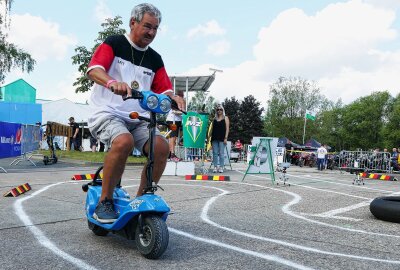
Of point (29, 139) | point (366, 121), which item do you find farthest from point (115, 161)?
point (366, 121)

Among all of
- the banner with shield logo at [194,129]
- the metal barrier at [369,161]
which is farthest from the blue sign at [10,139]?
the metal barrier at [369,161]

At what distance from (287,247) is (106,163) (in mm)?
1827

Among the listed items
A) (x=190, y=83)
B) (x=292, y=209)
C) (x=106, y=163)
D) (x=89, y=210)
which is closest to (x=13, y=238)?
(x=89, y=210)

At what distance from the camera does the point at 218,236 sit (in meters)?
4.30

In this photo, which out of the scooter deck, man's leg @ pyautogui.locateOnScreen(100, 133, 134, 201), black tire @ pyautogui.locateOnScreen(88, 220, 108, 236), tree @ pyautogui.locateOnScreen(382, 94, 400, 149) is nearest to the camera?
the scooter deck

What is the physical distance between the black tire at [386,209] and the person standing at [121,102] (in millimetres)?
3236

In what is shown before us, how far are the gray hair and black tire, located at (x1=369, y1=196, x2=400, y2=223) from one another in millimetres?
3814

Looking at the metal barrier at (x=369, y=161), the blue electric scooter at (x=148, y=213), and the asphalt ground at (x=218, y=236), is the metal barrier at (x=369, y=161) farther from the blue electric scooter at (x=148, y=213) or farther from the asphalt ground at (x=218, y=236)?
the blue electric scooter at (x=148, y=213)

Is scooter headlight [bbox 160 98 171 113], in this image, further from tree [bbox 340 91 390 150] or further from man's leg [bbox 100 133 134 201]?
tree [bbox 340 91 390 150]

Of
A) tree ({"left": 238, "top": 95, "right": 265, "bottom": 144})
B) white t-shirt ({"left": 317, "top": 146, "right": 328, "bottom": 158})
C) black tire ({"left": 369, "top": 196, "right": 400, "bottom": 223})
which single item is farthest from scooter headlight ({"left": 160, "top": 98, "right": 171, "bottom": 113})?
tree ({"left": 238, "top": 95, "right": 265, "bottom": 144})

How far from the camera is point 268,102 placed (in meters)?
78.1

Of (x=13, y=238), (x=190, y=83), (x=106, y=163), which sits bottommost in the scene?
(x=13, y=238)

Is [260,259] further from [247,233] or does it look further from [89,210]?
[89,210]

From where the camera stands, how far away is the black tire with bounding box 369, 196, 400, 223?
17.9 feet
